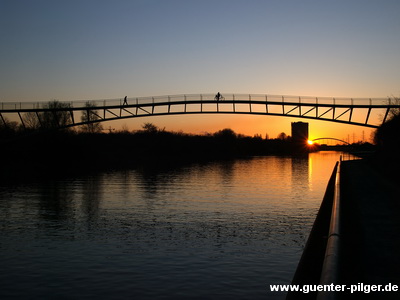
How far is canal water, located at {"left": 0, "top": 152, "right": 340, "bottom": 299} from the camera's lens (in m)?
12.2

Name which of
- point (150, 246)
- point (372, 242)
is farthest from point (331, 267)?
point (150, 246)

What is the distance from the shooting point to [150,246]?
17.1 metres

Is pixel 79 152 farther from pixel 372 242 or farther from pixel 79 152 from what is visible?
pixel 372 242

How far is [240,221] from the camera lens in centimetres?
2269

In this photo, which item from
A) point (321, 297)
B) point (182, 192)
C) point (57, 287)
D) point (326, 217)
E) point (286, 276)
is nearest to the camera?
point (321, 297)

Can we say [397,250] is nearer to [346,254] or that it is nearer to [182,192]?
[346,254]

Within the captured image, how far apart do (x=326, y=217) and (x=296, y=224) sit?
5.93ft

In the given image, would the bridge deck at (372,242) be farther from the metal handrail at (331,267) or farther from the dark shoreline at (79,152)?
the dark shoreline at (79,152)

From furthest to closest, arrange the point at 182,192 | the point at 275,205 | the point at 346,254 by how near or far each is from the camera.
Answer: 1. the point at 182,192
2. the point at 275,205
3. the point at 346,254

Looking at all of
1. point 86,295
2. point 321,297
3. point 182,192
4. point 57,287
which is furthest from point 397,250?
point 182,192

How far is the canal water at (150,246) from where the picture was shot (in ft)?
40.1

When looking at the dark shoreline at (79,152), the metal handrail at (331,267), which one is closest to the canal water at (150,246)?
the metal handrail at (331,267)

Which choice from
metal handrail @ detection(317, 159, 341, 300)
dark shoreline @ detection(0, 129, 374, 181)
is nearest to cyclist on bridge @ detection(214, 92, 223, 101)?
dark shoreline @ detection(0, 129, 374, 181)

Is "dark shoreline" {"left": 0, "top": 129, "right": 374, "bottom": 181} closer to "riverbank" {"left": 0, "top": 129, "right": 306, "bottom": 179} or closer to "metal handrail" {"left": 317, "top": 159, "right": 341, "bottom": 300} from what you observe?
"riverbank" {"left": 0, "top": 129, "right": 306, "bottom": 179}
